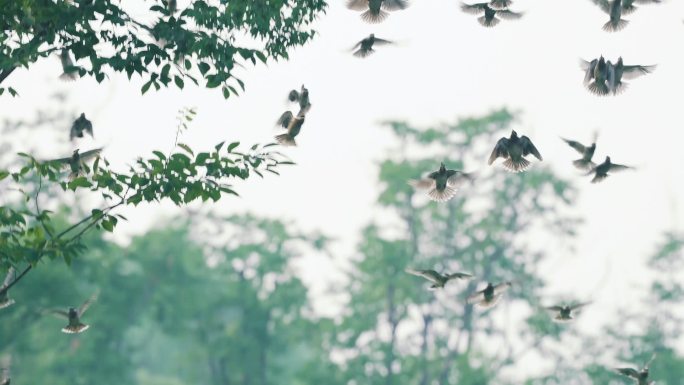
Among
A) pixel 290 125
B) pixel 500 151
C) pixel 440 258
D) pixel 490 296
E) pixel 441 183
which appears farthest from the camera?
pixel 440 258

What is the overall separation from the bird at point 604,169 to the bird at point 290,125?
4014 millimetres

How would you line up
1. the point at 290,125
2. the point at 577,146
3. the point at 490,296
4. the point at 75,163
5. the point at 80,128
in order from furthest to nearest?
the point at 490,296 → the point at 577,146 → the point at 80,128 → the point at 290,125 → the point at 75,163

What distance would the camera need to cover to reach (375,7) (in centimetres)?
1091

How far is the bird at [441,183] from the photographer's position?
1166 centimetres

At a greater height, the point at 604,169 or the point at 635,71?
the point at 635,71

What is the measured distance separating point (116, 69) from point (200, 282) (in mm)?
Answer: 33189

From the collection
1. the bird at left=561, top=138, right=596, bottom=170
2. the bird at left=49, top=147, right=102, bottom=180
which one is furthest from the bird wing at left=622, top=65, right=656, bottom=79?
the bird at left=49, top=147, right=102, bottom=180

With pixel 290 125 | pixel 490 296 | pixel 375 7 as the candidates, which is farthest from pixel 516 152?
pixel 490 296

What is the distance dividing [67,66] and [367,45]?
3.74 m

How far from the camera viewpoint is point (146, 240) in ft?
132

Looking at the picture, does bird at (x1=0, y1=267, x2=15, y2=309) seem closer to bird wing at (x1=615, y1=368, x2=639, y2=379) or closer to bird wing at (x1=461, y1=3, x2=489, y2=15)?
bird wing at (x1=461, y1=3, x2=489, y2=15)

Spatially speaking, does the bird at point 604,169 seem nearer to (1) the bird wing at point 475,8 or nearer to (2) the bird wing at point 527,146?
(2) the bird wing at point 527,146

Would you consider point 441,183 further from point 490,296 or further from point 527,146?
point 490,296

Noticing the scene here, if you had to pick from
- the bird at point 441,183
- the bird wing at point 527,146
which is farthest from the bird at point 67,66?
the bird wing at point 527,146
